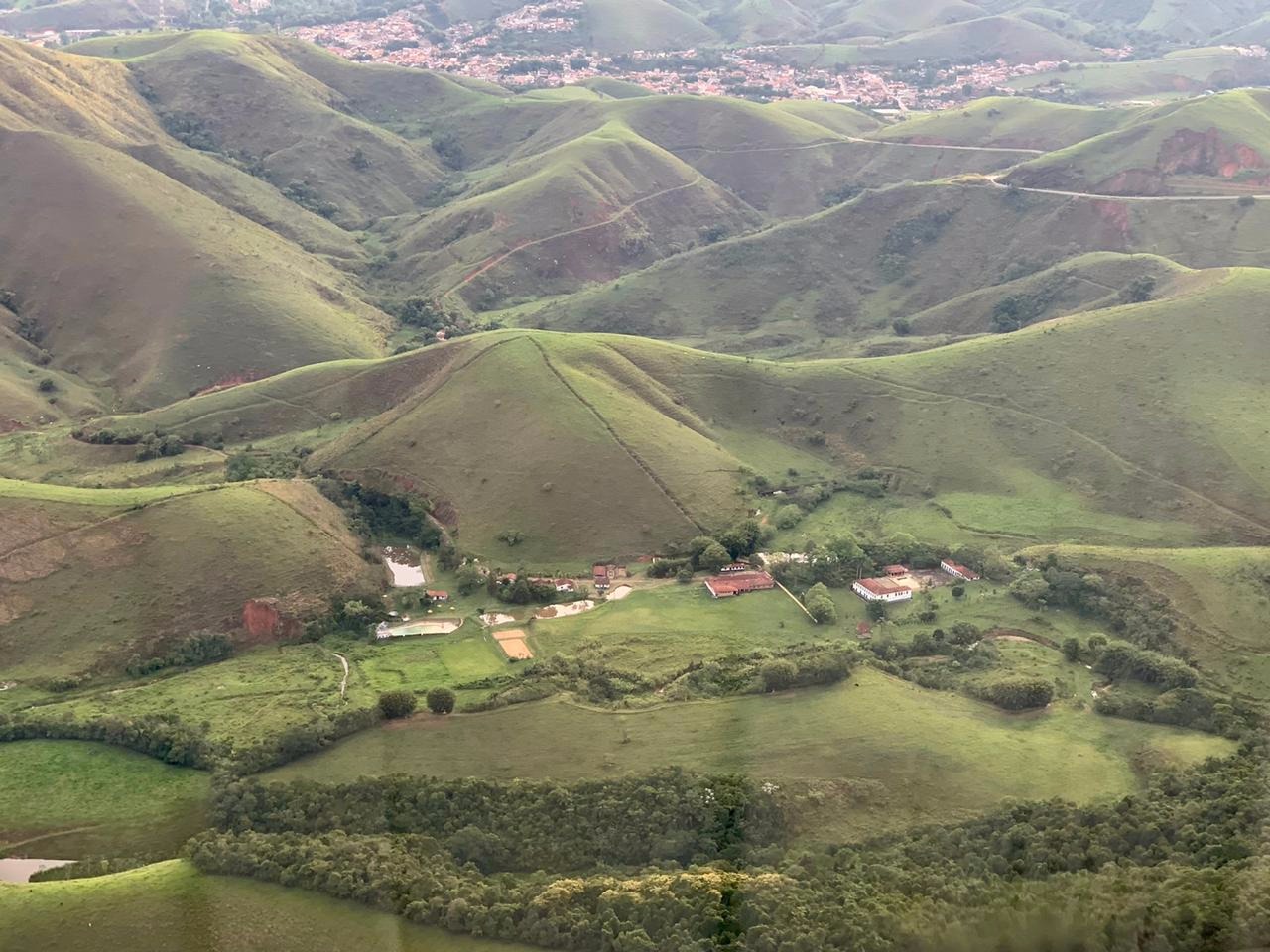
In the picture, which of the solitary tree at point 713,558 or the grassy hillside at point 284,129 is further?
the grassy hillside at point 284,129

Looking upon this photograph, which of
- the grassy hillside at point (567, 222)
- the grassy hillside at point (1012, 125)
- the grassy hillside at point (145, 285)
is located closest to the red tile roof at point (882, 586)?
the grassy hillside at point (145, 285)

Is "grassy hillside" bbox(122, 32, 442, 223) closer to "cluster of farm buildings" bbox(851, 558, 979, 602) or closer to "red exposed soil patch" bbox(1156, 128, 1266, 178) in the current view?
"red exposed soil patch" bbox(1156, 128, 1266, 178)

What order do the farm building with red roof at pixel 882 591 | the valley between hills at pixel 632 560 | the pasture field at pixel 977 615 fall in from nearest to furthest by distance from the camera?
the valley between hills at pixel 632 560 → the pasture field at pixel 977 615 → the farm building with red roof at pixel 882 591

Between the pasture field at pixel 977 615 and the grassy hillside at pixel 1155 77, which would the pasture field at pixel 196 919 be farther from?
the grassy hillside at pixel 1155 77

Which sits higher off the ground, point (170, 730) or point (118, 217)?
point (118, 217)

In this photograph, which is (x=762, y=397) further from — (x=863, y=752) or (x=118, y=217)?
(x=118, y=217)

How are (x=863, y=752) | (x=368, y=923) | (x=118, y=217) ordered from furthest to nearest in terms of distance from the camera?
(x=118, y=217)
(x=863, y=752)
(x=368, y=923)

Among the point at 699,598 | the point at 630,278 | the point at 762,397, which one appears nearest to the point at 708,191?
the point at 630,278
